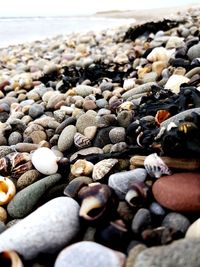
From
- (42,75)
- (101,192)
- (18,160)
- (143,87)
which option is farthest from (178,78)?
(42,75)

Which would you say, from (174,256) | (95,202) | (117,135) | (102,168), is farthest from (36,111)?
(174,256)

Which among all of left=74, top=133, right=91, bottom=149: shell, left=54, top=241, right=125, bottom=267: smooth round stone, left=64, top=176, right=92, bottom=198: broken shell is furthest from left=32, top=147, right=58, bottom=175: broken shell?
left=54, top=241, right=125, bottom=267: smooth round stone

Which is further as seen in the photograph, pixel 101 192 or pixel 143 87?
pixel 143 87

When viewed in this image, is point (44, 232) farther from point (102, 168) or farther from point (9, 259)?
point (102, 168)

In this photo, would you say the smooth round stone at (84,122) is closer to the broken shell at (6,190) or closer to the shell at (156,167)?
the broken shell at (6,190)

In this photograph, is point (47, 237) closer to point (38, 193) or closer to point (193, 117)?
point (38, 193)

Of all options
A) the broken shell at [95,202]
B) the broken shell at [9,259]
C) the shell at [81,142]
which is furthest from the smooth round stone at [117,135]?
the broken shell at [9,259]

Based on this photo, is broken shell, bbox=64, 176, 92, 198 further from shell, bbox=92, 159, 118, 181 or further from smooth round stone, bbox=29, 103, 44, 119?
smooth round stone, bbox=29, 103, 44, 119

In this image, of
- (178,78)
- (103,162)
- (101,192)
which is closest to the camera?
(101,192)
